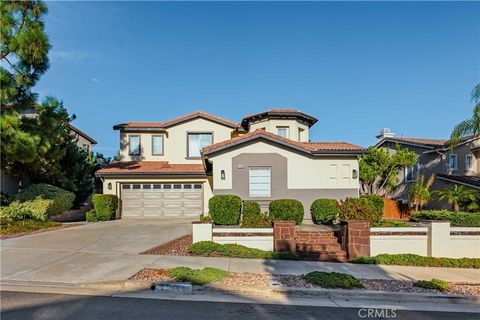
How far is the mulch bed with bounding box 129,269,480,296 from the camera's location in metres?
6.88

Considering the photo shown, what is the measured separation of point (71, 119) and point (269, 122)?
11581 mm

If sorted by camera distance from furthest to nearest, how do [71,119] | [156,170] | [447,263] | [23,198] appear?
[156,170] → [71,119] → [23,198] → [447,263]

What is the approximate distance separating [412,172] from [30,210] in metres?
24.4

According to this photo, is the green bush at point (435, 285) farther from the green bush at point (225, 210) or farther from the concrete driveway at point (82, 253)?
the green bush at point (225, 210)

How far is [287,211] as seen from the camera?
1277 cm

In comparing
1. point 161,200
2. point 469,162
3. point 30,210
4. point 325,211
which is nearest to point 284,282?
point 325,211

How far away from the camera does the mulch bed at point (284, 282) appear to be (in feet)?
22.6

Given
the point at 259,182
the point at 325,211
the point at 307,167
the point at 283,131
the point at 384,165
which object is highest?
the point at 283,131

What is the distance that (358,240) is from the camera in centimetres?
1012

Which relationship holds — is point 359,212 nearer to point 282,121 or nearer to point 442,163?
point 282,121

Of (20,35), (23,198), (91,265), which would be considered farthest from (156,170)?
(91,265)

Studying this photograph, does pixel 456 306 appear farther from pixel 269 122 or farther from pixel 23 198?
pixel 23 198

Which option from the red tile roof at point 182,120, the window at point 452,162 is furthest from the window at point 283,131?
the window at point 452,162

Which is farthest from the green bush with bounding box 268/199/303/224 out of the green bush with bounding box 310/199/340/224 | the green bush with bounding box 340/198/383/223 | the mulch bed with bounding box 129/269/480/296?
the mulch bed with bounding box 129/269/480/296
